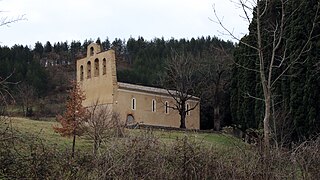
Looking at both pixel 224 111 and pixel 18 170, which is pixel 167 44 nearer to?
pixel 224 111

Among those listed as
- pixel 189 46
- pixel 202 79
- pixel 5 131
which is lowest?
pixel 5 131

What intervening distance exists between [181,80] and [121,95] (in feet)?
21.8

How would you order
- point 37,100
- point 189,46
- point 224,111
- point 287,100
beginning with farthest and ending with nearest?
1. point 189,46
2. point 37,100
3. point 224,111
4. point 287,100

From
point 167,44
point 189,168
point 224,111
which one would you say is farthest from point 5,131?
point 167,44

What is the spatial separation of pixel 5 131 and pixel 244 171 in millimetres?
4587

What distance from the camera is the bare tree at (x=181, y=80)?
46.3m

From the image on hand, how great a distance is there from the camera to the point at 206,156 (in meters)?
10.1

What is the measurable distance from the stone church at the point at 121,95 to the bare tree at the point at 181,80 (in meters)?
0.89

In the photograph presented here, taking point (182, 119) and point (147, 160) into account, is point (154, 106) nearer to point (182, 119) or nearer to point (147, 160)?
point (182, 119)

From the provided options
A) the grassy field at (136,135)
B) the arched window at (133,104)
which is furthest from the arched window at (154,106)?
the grassy field at (136,135)

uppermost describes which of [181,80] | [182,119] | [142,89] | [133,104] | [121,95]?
[181,80]

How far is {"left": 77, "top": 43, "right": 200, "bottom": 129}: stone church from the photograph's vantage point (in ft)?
140

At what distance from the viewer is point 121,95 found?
141 feet

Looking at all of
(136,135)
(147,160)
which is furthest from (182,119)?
(147,160)
